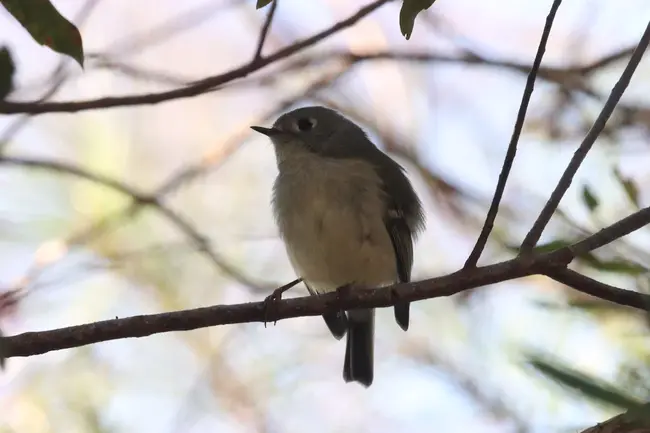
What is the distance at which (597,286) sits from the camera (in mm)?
1555

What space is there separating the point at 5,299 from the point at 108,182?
2.01 ft

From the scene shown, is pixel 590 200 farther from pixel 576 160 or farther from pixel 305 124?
pixel 305 124

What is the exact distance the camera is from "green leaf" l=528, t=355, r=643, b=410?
30.4 inches

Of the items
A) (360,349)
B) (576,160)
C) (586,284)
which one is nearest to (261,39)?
(576,160)

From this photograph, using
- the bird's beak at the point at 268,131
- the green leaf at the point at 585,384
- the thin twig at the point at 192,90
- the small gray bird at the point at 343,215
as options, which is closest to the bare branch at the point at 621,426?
the green leaf at the point at 585,384

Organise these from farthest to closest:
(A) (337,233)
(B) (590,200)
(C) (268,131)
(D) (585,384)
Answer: (C) (268,131) → (A) (337,233) → (B) (590,200) → (D) (585,384)

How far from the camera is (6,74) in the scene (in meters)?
1.41

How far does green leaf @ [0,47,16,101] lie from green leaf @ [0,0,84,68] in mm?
69

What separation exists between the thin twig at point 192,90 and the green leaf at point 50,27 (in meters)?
0.15

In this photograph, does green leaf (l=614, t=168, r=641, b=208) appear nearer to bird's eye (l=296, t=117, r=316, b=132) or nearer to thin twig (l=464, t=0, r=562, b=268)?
thin twig (l=464, t=0, r=562, b=268)

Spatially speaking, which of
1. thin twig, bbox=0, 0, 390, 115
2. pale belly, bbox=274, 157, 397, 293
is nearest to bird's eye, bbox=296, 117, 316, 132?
pale belly, bbox=274, 157, 397, 293

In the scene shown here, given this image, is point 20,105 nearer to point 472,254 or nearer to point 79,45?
point 79,45

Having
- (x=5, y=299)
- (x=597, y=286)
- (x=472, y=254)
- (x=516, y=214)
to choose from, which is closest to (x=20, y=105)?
(x=5, y=299)

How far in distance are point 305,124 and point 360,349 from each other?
3.15ft
